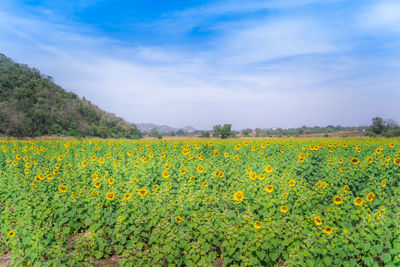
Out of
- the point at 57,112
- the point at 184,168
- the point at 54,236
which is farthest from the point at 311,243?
the point at 57,112

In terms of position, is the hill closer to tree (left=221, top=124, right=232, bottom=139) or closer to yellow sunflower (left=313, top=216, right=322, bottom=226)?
tree (left=221, top=124, right=232, bottom=139)

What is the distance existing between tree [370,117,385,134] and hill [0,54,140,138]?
6280cm

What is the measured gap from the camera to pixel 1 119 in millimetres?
52500

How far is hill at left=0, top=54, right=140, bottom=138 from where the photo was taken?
183 feet

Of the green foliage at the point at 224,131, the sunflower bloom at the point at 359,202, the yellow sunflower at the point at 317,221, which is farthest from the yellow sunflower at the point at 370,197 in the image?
the green foliage at the point at 224,131

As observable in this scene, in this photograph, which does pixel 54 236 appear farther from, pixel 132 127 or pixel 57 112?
pixel 132 127

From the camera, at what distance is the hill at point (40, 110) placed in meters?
55.7

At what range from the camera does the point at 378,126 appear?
53.0 meters

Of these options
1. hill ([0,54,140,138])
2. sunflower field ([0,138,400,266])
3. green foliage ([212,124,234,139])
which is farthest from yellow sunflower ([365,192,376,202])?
hill ([0,54,140,138])

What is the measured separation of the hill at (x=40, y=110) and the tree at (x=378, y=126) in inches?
2472

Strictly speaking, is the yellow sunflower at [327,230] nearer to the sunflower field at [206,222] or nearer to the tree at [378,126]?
the sunflower field at [206,222]

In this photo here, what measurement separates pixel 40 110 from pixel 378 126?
74684mm

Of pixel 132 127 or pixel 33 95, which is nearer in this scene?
pixel 33 95

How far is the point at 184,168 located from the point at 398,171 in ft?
18.8
